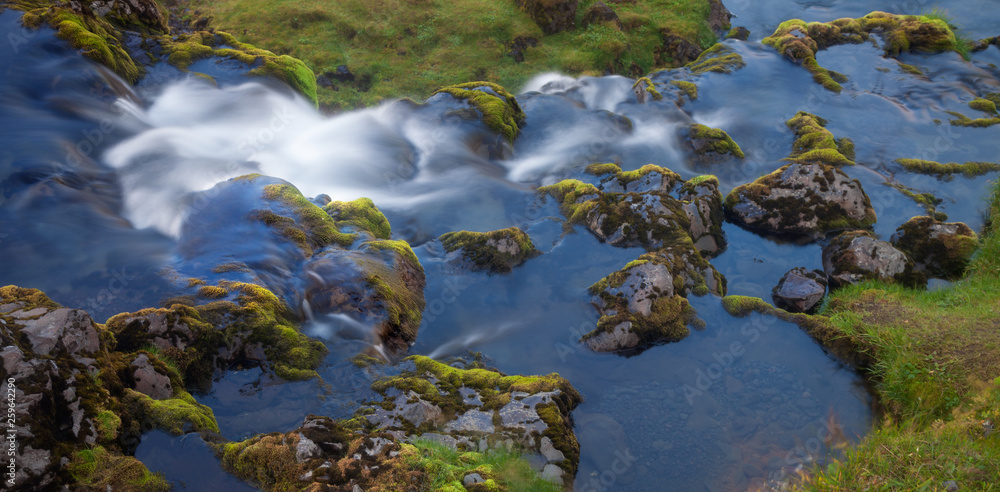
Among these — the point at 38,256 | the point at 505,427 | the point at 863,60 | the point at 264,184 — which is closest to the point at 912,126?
the point at 863,60

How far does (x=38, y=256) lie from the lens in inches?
413

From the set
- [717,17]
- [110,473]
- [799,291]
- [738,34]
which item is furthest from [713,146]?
[110,473]

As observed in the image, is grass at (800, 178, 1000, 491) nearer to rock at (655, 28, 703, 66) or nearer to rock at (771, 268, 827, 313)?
rock at (771, 268, 827, 313)

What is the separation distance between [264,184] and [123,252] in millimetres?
3608

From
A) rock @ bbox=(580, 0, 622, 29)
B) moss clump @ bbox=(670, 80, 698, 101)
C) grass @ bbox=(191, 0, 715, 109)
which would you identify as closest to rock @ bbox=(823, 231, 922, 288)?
moss clump @ bbox=(670, 80, 698, 101)

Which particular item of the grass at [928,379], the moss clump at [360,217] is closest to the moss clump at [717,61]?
the grass at [928,379]

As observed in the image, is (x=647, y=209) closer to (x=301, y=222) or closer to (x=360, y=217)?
(x=360, y=217)

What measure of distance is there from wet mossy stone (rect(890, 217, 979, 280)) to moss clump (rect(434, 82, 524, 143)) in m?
12.2

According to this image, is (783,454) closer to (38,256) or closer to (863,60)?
(38,256)

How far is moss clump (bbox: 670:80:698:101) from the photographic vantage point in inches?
918

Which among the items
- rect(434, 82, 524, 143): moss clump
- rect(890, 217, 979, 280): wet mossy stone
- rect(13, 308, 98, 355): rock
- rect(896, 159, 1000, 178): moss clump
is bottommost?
rect(896, 159, 1000, 178): moss clump

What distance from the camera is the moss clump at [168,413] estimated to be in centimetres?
731

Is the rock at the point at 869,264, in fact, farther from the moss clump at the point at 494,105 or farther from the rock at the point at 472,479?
the moss clump at the point at 494,105

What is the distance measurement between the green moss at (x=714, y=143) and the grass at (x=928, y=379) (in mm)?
7326
